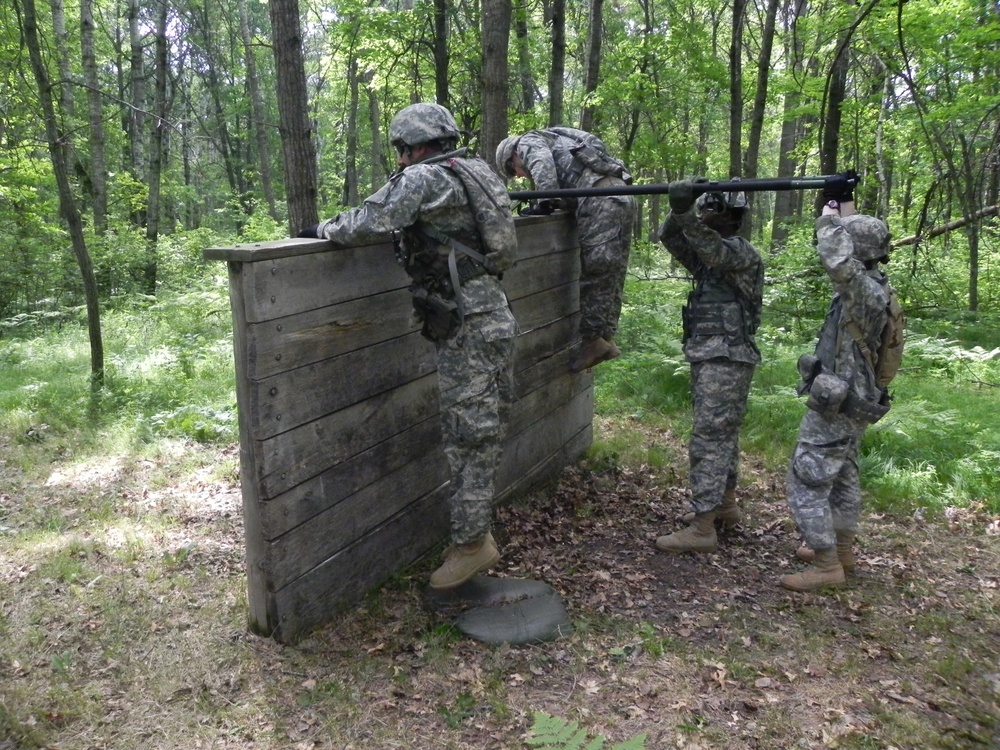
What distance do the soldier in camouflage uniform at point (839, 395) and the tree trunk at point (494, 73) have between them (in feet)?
10.3

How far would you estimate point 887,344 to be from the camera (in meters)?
4.41

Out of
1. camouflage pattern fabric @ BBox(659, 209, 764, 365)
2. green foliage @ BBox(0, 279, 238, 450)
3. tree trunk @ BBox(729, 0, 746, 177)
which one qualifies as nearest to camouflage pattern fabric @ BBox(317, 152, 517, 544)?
camouflage pattern fabric @ BBox(659, 209, 764, 365)

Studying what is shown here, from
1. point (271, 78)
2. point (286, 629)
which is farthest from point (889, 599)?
point (271, 78)

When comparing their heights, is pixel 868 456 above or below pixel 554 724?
below

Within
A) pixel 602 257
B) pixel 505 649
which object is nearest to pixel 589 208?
pixel 602 257

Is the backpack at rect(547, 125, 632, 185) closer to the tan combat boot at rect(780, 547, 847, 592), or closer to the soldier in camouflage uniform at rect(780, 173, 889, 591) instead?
the soldier in camouflage uniform at rect(780, 173, 889, 591)

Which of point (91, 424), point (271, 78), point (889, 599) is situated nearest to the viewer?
point (889, 599)

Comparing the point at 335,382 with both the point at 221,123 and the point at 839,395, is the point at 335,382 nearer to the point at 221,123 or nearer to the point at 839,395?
the point at 839,395

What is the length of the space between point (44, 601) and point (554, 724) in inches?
115

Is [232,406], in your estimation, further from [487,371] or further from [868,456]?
[868,456]

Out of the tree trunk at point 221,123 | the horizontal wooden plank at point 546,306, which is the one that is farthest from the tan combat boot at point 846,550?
the tree trunk at point 221,123

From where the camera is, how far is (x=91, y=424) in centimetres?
655

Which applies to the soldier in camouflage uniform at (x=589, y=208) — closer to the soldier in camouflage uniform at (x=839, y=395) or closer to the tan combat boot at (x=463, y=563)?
the soldier in camouflage uniform at (x=839, y=395)

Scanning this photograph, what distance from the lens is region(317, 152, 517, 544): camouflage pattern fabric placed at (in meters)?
3.81
